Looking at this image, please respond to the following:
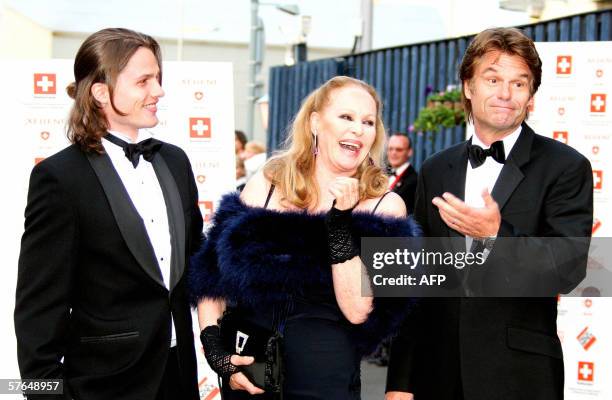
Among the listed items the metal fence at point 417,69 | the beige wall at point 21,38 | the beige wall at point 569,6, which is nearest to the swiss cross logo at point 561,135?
the metal fence at point 417,69

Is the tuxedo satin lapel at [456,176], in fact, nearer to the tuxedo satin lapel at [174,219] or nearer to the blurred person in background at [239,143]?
the tuxedo satin lapel at [174,219]

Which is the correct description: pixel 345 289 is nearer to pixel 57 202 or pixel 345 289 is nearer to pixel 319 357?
pixel 319 357

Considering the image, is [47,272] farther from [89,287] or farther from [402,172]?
[402,172]

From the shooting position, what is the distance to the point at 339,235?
292cm

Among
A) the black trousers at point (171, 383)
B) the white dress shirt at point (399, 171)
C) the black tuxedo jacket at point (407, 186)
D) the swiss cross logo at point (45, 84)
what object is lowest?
the black trousers at point (171, 383)

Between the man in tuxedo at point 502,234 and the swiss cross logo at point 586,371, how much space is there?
2.86 metres

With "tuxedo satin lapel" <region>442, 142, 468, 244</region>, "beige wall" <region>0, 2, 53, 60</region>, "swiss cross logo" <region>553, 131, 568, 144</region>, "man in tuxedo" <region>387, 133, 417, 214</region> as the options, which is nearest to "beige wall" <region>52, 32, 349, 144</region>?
"beige wall" <region>0, 2, 53, 60</region>

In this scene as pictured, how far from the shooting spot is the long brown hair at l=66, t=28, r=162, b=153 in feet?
9.66

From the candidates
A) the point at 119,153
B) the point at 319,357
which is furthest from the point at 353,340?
the point at 119,153

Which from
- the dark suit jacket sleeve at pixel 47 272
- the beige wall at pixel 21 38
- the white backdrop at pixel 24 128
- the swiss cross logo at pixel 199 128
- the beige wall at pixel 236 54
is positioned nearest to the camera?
the dark suit jacket sleeve at pixel 47 272

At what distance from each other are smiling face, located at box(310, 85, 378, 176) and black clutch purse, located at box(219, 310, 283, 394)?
2.29 ft

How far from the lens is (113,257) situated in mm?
2850

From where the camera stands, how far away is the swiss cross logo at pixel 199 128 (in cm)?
529

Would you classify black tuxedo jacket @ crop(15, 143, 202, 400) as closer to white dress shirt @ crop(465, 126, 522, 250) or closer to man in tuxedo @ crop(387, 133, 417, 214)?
white dress shirt @ crop(465, 126, 522, 250)
